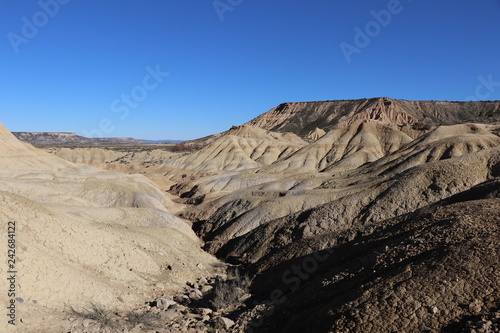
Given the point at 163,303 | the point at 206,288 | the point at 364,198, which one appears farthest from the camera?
the point at 364,198

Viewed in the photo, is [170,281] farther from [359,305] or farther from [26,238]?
[359,305]

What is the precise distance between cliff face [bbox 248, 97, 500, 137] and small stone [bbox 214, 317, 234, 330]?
13560cm

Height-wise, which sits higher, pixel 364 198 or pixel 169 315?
pixel 364 198

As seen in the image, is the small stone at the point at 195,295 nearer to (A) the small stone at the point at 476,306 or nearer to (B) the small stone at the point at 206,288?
(B) the small stone at the point at 206,288

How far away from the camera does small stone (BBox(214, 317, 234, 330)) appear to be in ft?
37.2

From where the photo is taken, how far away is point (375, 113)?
148 meters

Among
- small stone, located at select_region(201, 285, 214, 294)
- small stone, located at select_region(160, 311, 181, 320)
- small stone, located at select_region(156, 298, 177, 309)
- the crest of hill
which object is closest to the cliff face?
the crest of hill

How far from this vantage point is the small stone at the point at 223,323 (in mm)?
11344

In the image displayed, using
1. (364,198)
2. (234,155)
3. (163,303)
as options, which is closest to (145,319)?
(163,303)

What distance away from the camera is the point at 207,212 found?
34.8m

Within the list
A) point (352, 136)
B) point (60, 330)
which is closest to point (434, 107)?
point (352, 136)

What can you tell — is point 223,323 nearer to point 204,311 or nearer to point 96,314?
point 204,311

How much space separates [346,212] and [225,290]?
42.1 feet

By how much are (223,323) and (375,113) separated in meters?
150
